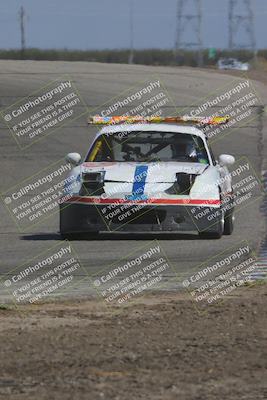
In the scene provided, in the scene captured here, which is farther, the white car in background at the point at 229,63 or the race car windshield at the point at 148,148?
the white car in background at the point at 229,63

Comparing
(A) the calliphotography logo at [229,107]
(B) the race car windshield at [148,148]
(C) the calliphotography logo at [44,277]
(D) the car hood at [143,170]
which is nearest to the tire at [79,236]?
(D) the car hood at [143,170]

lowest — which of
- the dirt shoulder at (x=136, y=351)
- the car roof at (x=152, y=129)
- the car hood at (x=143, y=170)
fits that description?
the car hood at (x=143, y=170)

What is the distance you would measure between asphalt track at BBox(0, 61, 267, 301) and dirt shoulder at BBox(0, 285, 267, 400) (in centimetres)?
153

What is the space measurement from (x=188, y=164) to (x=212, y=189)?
68cm

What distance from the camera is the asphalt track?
43.3 feet

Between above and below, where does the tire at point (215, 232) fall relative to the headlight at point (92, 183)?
below

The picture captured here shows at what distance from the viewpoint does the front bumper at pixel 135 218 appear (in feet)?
47.3

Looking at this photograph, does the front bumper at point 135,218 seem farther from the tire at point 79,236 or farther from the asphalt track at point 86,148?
the tire at point 79,236

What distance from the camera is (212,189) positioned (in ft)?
48.5

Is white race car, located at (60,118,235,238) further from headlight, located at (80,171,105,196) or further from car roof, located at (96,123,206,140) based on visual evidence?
car roof, located at (96,123,206,140)

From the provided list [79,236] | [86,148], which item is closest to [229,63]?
[86,148]

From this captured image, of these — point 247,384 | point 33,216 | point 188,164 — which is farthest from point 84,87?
point 247,384

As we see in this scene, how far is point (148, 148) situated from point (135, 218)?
1467 millimetres

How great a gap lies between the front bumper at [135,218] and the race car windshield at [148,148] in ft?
3.94
